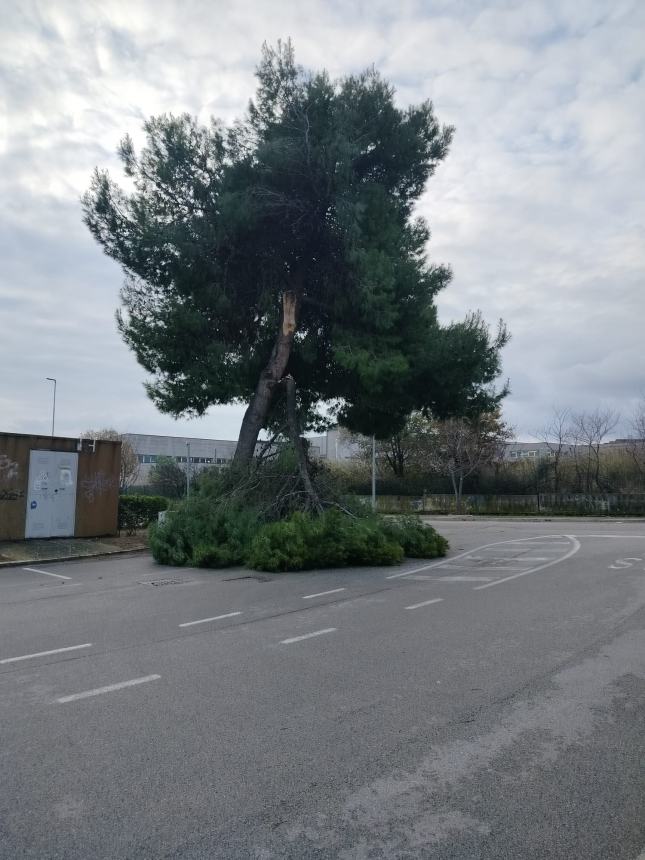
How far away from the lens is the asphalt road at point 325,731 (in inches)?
131

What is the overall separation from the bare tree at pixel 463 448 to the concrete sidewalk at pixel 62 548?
28539 mm

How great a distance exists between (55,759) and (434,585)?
838cm

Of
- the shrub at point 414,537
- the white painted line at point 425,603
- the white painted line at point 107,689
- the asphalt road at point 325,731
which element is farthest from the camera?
the shrub at point 414,537

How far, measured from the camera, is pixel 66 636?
309 inches

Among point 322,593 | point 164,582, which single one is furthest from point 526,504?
point 322,593

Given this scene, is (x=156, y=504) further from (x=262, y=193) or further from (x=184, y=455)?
(x=184, y=455)

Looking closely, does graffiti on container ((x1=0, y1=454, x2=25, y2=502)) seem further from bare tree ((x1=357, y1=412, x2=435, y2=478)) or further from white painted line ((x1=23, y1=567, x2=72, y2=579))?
bare tree ((x1=357, y1=412, x2=435, y2=478))

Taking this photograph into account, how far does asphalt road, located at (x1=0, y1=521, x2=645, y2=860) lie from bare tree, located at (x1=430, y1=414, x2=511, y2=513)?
35250mm

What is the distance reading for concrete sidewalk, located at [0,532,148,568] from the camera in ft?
52.4

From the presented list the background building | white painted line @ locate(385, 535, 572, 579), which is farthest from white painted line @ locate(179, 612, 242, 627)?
the background building

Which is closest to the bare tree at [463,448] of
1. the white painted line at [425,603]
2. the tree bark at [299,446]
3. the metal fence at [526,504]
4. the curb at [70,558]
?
the metal fence at [526,504]

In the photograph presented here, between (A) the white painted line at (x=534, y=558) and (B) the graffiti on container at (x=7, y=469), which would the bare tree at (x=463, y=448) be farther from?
(B) the graffiti on container at (x=7, y=469)

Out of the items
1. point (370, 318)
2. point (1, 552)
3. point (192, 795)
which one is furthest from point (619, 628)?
point (1, 552)

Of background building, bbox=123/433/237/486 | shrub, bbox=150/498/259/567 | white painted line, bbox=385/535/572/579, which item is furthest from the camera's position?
background building, bbox=123/433/237/486
